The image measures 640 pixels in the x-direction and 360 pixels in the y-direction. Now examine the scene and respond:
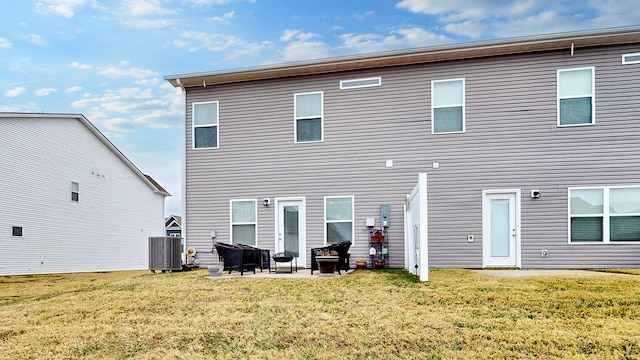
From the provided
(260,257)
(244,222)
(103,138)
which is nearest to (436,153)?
(260,257)

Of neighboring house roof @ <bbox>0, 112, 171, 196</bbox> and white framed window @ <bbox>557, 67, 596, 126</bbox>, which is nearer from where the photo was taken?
white framed window @ <bbox>557, 67, 596, 126</bbox>

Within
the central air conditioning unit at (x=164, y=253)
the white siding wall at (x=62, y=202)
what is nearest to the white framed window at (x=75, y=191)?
the white siding wall at (x=62, y=202)

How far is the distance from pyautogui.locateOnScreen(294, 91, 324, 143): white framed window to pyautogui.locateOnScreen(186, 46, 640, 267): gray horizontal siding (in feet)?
0.52

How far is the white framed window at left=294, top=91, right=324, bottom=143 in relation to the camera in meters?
11.5

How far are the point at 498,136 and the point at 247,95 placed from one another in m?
6.07

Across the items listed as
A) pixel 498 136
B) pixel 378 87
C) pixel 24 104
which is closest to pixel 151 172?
pixel 24 104

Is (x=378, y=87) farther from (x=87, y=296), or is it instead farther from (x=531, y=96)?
(x=87, y=296)

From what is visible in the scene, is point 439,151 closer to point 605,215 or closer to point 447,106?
point 447,106

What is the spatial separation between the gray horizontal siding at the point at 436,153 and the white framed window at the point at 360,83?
0.12 meters

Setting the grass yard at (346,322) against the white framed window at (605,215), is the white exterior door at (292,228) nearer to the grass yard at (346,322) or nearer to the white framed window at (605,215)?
the grass yard at (346,322)

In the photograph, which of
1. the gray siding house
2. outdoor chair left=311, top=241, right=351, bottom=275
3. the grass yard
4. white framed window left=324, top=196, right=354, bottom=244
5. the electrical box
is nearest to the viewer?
the grass yard

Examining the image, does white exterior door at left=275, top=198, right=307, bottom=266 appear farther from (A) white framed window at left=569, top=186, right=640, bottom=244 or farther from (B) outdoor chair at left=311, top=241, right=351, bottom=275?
(A) white framed window at left=569, top=186, right=640, bottom=244

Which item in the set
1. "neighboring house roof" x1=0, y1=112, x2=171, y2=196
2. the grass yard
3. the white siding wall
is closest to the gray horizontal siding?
the grass yard

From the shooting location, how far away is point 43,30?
14.9 m
